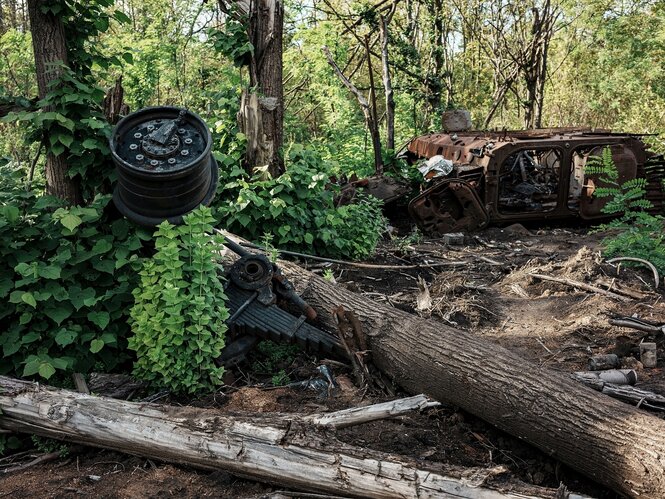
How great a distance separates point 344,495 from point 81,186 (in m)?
3.14

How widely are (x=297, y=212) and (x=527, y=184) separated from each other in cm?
530

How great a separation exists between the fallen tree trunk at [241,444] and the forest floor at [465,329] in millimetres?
114

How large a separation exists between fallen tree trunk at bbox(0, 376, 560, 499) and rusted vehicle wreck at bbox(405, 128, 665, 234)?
7095 millimetres

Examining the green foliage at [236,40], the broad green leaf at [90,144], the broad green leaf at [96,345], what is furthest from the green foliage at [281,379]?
the green foliage at [236,40]

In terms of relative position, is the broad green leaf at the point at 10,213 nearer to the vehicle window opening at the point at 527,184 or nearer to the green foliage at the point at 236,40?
the green foliage at the point at 236,40

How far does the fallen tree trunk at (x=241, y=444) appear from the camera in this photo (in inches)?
129

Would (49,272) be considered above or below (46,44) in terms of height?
below

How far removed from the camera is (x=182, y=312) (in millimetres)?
4570

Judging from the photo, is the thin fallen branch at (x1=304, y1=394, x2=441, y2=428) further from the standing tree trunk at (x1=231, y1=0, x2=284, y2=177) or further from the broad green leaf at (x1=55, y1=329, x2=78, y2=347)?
the standing tree trunk at (x1=231, y1=0, x2=284, y2=177)

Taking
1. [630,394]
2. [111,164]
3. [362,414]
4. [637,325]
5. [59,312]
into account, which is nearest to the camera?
[362,414]

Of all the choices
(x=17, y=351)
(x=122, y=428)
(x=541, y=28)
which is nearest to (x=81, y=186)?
(x=17, y=351)

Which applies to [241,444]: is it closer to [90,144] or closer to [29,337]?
[29,337]

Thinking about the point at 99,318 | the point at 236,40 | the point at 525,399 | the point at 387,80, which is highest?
the point at 236,40

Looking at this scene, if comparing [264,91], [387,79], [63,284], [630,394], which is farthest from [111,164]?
[387,79]
